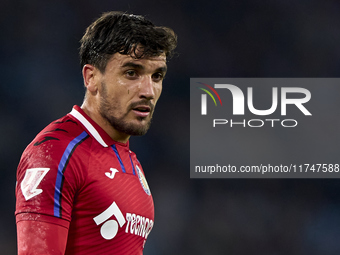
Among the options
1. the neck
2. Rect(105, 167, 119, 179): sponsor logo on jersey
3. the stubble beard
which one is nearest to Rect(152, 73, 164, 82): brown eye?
the stubble beard

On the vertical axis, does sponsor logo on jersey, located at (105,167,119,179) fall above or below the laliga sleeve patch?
above

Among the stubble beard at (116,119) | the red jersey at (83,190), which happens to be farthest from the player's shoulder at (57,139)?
the stubble beard at (116,119)

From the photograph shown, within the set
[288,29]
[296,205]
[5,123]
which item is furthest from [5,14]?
[296,205]

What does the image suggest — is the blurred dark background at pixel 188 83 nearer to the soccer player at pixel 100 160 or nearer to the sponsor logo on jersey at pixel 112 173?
the soccer player at pixel 100 160

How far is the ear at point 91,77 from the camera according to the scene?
1.79 m

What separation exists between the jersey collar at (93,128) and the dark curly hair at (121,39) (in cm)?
20

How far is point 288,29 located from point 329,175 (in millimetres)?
1793

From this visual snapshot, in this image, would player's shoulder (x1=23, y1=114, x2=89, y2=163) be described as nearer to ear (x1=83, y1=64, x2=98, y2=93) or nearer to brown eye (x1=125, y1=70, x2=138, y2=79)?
ear (x1=83, y1=64, x2=98, y2=93)

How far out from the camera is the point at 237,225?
5145 mm

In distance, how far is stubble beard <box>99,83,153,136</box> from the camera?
177cm

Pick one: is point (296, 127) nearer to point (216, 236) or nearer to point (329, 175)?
point (329, 175)

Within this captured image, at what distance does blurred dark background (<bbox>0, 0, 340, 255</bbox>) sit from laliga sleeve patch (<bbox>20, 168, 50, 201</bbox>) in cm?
374
